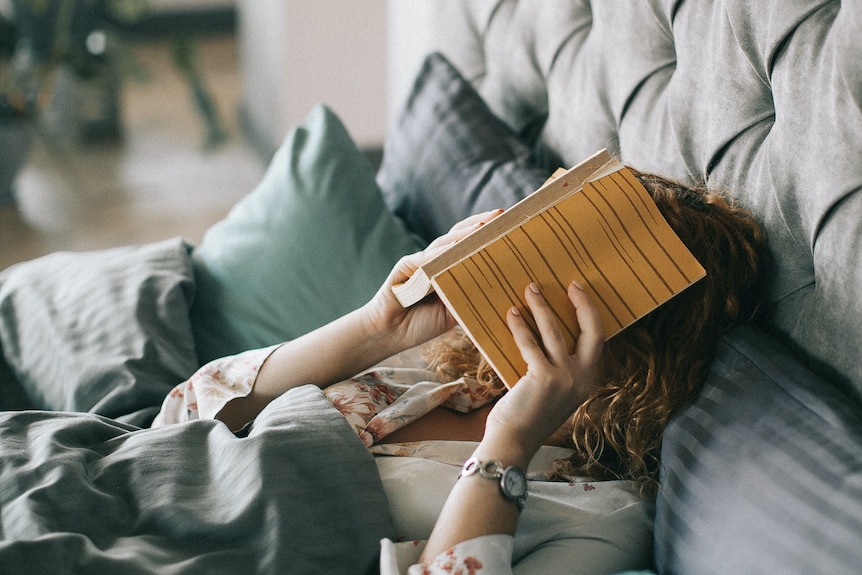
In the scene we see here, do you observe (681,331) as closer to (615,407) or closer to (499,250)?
(615,407)

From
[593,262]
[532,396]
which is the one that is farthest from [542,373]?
[593,262]

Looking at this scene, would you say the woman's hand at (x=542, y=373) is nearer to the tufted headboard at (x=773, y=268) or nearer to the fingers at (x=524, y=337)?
the fingers at (x=524, y=337)

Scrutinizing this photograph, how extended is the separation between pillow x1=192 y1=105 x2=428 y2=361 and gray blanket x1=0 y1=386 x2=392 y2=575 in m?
0.37

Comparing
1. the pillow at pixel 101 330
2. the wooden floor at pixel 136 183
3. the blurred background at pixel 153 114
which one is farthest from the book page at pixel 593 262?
the wooden floor at pixel 136 183

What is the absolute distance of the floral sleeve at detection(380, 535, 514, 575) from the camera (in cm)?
82

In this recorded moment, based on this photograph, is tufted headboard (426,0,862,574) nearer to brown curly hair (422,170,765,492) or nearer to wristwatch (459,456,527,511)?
brown curly hair (422,170,765,492)

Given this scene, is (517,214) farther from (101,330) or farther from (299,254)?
(101,330)

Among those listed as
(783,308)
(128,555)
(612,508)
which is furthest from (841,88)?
(128,555)

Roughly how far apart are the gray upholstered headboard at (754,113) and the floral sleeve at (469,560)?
365 millimetres

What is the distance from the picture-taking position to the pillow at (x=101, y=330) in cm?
120

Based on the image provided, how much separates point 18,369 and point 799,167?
3.54ft

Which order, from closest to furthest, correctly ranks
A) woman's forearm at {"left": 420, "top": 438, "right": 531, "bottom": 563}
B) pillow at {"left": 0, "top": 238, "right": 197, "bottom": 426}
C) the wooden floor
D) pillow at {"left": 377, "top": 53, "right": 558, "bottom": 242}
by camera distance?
1. woman's forearm at {"left": 420, "top": 438, "right": 531, "bottom": 563}
2. pillow at {"left": 0, "top": 238, "right": 197, "bottom": 426}
3. pillow at {"left": 377, "top": 53, "right": 558, "bottom": 242}
4. the wooden floor

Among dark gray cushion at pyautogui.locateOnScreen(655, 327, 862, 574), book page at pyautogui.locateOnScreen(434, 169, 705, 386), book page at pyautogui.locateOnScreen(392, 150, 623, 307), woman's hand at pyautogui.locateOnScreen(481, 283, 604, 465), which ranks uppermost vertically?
book page at pyautogui.locateOnScreen(392, 150, 623, 307)

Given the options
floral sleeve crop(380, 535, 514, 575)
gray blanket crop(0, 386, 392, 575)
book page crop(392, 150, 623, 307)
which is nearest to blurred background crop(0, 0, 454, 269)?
book page crop(392, 150, 623, 307)
